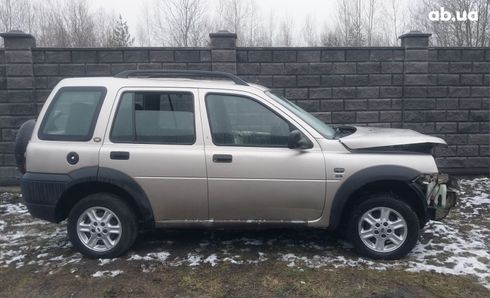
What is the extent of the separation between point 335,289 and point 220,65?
16.1 feet

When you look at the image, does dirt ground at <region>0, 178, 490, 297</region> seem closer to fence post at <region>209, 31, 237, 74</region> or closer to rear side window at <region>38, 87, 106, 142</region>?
rear side window at <region>38, 87, 106, 142</region>

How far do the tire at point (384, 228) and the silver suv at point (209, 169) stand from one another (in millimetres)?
10

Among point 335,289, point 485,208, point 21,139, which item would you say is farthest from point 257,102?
point 485,208

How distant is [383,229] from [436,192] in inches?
26.2

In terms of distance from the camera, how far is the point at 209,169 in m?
4.48

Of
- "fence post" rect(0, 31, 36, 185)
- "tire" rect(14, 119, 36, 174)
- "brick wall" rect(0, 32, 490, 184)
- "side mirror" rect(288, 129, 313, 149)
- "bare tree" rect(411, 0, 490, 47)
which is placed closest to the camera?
"side mirror" rect(288, 129, 313, 149)

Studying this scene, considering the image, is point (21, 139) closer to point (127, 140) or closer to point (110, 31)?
point (127, 140)

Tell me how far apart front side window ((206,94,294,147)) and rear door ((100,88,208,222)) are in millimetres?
187

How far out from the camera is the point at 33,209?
466 centimetres

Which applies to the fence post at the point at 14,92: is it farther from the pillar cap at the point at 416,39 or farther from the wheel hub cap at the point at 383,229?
the pillar cap at the point at 416,39

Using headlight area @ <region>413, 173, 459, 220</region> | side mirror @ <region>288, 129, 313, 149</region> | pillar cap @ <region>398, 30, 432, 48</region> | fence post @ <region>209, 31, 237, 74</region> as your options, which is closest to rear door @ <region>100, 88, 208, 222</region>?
side mirror @ <region>288, 129, 313, 149</region>

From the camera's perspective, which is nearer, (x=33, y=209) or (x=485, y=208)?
(x=33, y=209)

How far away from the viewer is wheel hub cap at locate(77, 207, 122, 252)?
462 centimetres

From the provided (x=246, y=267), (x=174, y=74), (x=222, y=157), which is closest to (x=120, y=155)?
(x=222, y=157)
